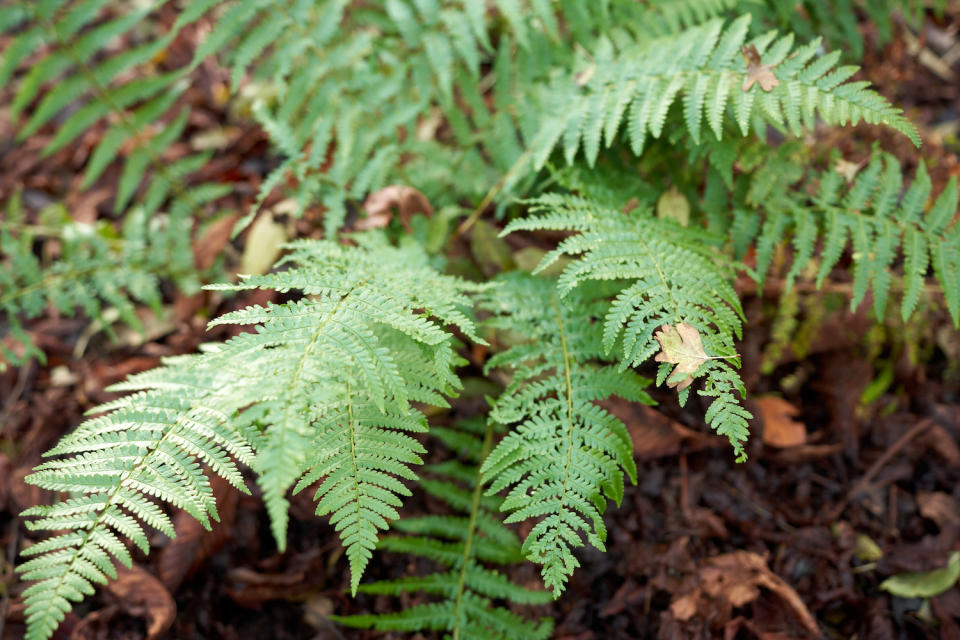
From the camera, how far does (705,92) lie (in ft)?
6.86

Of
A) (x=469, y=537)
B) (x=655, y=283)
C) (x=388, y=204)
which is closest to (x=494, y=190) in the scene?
(x=388, y=204)

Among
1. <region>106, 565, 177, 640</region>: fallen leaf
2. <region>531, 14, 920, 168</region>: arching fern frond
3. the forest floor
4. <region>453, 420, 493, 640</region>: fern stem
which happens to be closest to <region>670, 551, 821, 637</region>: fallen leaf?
the forest floor

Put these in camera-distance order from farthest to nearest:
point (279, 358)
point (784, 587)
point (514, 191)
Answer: point (514, 191), point (784, 587), point (279, 358)

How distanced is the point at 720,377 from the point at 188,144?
338cm

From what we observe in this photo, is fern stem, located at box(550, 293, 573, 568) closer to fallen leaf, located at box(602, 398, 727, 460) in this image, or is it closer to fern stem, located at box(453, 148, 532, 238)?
fallen leaf, located at box(602, 398, 727, 460)

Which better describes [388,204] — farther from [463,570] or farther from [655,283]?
[463,570]

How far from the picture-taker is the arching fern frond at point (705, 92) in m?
1.96

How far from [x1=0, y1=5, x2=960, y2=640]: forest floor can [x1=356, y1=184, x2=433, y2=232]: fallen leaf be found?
491 millimetres

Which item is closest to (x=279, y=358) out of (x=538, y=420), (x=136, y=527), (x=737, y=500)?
(x=136, y=527)

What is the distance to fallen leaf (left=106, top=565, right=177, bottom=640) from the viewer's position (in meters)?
2.29

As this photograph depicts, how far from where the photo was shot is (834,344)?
272 centimetres

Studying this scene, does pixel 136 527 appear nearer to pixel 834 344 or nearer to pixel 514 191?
pixel 514 191

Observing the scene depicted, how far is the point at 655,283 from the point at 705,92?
74cm

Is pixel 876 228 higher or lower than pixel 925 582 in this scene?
higher
